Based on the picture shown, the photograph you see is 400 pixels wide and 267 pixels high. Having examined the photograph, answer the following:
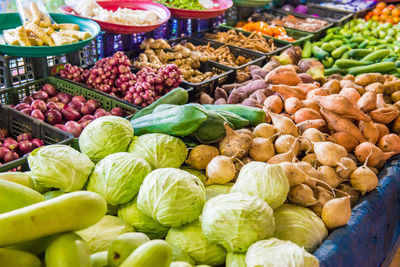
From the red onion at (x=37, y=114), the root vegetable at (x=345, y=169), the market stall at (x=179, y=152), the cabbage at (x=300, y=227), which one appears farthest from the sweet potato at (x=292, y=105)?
the red onion at (x=37, y=114)

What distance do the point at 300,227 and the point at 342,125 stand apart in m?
1.07

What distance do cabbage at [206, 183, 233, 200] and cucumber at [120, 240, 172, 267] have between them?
745 mm

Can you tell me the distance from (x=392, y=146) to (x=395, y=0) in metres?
4.83

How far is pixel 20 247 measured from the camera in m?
0.95

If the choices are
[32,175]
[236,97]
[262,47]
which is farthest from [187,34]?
[32,175]

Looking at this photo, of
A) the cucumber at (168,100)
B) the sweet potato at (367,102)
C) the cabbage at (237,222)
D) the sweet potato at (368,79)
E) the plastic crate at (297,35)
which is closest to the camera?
the cabbage at (237,222)

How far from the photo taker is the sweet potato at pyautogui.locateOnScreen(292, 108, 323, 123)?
2.40 meters

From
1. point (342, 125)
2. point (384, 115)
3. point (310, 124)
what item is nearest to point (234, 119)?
point (310, 124)

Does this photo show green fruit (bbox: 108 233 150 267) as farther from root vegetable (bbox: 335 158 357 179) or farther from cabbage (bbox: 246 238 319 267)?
root vegetable (bbox: 335 158 357 179)

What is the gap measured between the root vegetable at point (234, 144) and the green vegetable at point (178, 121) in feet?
0.62

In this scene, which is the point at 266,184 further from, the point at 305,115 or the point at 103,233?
the point at 305,115

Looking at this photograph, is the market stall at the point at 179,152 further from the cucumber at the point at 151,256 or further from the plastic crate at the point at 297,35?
the plastic crate at the point at 297,35

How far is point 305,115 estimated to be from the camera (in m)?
2.40

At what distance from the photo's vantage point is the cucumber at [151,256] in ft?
2.93
